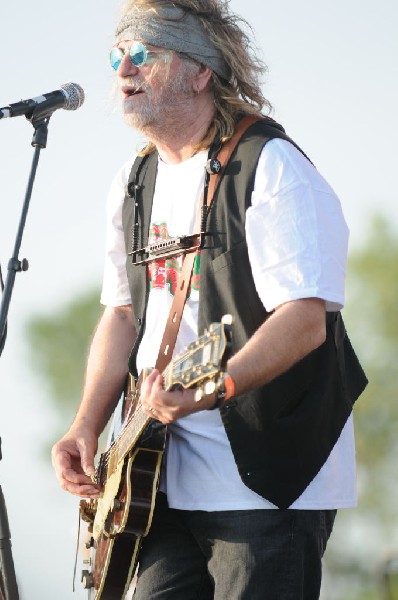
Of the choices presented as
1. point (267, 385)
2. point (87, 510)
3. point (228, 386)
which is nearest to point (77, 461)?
point (87, 510)

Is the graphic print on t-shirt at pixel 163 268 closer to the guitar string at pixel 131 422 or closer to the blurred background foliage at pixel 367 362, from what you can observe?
the guitar string at pixel 131 422

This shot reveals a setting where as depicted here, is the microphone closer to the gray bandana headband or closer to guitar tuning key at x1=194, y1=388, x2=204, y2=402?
the gray bandana headband

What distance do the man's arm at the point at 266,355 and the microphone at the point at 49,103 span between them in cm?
119

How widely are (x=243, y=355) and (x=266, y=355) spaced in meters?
0.07

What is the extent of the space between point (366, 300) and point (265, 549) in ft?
67.6

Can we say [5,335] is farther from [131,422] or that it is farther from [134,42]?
[134,42]

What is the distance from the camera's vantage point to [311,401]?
340 cm

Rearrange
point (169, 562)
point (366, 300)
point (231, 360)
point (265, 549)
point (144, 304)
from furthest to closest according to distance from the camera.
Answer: point (366, 300) → point (144, 304) → point (169, 562) → point (265, 549) → point (231, 360)

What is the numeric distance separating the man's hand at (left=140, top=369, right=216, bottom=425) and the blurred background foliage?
1659cm

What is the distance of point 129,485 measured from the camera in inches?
135

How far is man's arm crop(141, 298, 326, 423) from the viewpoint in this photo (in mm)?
3002

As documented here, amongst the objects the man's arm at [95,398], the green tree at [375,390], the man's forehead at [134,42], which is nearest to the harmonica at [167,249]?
the man's arm at [95,398]

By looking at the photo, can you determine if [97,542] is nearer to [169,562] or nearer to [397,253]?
[169,562]

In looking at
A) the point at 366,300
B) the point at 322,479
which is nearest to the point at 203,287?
the point at 322,479
